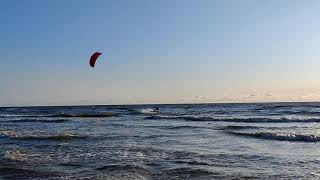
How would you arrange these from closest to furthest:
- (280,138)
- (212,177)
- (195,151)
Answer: (212,177) < (195,151) < (280,138)

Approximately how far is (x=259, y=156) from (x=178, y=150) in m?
3.02

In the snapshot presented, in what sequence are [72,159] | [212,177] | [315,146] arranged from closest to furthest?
[212,177] → [72,159] → [315,146]

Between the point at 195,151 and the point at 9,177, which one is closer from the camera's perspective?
the point at 9,177

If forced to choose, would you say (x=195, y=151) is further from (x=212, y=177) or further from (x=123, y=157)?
(x=212, y=177)

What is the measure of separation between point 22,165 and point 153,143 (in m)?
6.97

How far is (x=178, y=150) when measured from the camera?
16.0 meters

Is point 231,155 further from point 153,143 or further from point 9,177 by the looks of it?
point 9,177

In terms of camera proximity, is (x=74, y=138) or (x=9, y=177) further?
(x=74, y=138)

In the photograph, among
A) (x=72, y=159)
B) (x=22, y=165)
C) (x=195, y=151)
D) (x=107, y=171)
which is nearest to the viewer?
(x=107, y=171)

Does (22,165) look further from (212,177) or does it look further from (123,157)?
(212,177)

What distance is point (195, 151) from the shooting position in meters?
15.8

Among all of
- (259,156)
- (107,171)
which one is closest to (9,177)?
(107,171)

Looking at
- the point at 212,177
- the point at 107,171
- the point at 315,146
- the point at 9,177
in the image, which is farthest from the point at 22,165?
the point at 315,146

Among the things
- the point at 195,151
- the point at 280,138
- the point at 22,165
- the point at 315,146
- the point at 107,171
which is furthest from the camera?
the point at 280,138
